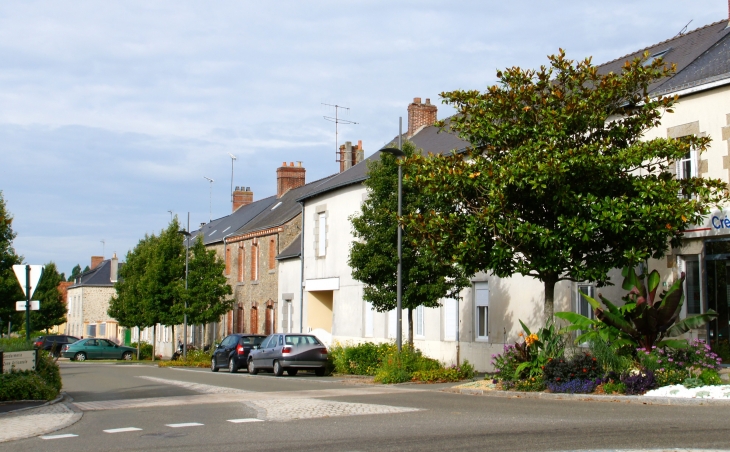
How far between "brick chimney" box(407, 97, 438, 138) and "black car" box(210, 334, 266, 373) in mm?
11265

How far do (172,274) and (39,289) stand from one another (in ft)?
76.8

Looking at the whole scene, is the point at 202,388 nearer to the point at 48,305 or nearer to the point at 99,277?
the point at 48,305

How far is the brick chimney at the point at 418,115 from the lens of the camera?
35.7m

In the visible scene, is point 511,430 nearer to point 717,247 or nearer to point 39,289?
point 717,247

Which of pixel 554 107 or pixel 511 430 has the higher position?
pixel 554 107

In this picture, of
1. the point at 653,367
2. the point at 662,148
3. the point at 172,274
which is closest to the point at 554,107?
the point at 662,148

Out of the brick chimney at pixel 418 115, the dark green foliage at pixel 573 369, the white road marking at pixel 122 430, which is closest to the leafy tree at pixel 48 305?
the brick chimney at pixel 418 115

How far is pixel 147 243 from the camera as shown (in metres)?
52.8

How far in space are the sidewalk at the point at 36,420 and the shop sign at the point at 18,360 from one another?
3.47ft

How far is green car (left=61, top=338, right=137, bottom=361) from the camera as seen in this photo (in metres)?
49.1

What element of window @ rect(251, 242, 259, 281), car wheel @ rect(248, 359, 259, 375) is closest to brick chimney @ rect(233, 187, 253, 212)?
window @ rect(251, 242, 259, 281)

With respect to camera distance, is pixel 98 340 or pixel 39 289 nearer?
pixel 98 340

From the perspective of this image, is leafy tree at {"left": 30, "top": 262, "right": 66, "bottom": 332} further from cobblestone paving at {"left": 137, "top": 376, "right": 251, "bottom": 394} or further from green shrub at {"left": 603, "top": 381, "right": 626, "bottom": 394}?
green shrub at {"left": 603, "top": 381, "right": 626, "bottom": 394}

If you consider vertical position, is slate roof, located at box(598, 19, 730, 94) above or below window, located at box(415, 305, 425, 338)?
above
